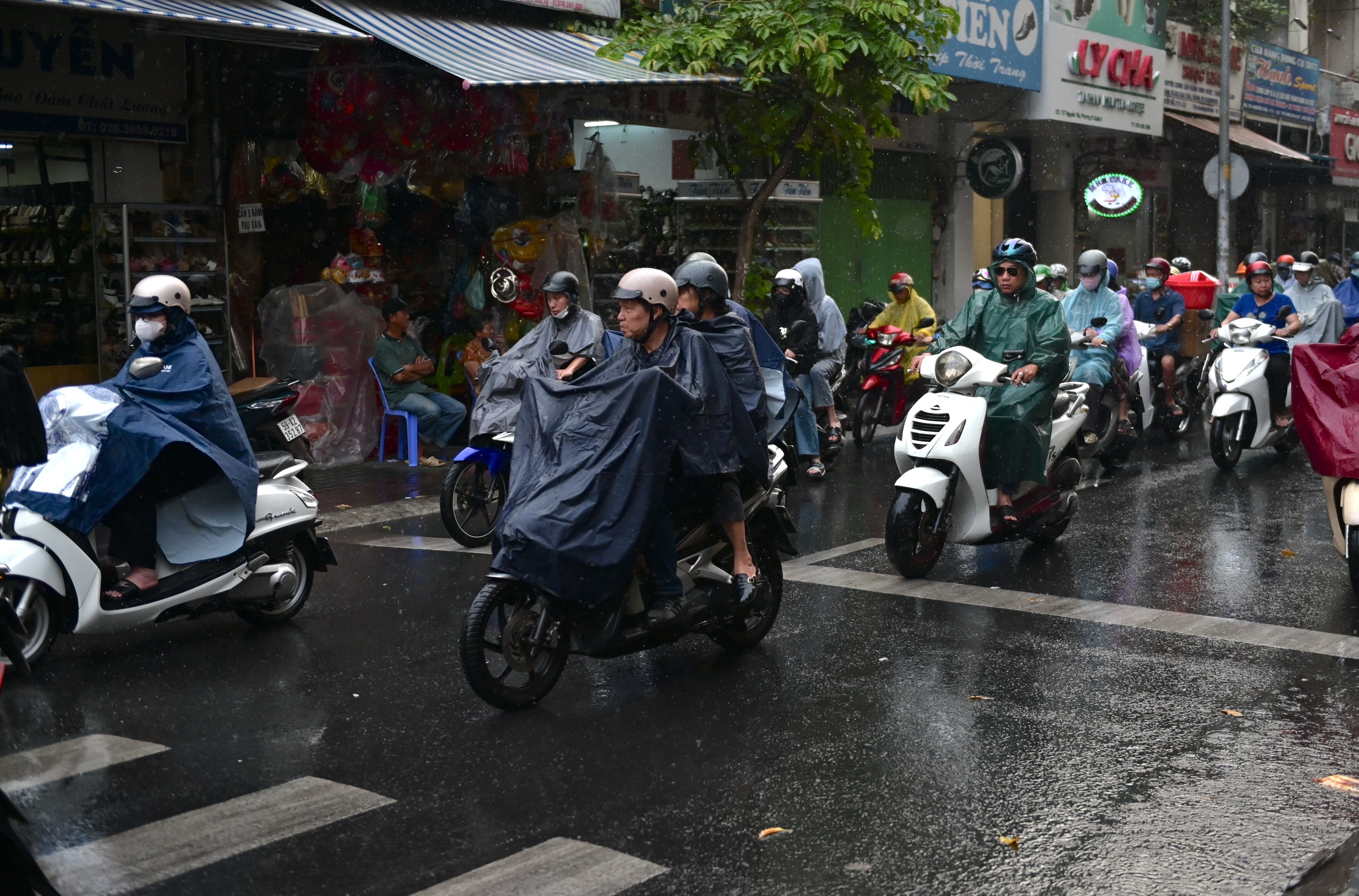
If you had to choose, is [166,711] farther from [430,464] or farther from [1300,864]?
[430,464]

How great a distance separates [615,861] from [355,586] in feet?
14.3

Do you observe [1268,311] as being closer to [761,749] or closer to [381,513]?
[381,513]

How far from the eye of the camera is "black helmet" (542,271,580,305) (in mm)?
9328

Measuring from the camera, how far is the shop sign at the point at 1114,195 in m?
20.9

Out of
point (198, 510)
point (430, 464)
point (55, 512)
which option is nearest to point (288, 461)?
point (198, 510)

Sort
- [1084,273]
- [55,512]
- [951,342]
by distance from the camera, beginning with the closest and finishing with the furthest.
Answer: [55,512] < [951,342] < [1084,273]

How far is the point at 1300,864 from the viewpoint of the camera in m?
3.98

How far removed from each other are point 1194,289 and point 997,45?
18.8 feet

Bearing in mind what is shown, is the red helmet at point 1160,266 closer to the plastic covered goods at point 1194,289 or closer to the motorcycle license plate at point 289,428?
the plastic covered goods at point 1194,289

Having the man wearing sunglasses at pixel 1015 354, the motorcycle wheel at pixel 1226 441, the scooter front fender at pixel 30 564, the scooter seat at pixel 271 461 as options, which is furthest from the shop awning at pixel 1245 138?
the scooter front fender at pixel 30 564

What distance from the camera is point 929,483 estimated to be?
25.9 ft

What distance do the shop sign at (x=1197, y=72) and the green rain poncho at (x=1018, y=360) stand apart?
18.6m

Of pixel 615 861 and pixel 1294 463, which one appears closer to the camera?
pixel 615 861

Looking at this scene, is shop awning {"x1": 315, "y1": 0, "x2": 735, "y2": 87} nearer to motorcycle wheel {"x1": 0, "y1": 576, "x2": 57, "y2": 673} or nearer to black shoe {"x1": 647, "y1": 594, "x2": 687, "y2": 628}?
motorcycle wheel {"x1": 0, "y1": 576, "x2": 57, "y2": 673}
